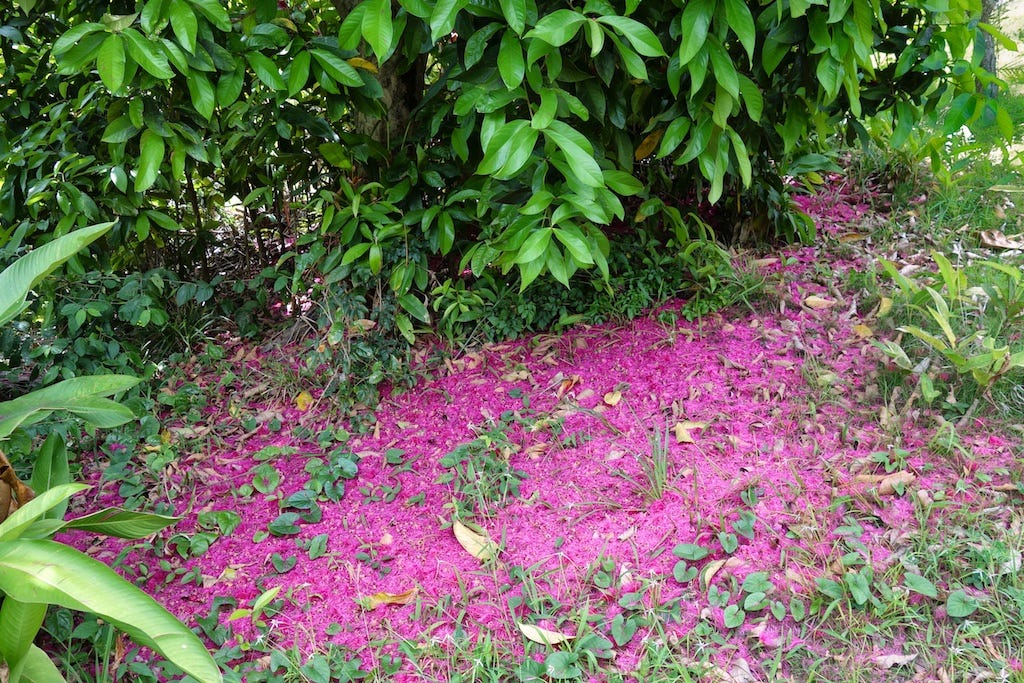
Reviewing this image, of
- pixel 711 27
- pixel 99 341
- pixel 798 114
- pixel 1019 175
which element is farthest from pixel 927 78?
pixel 99 341

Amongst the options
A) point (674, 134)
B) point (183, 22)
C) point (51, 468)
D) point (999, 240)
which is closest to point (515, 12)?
point (674, 134)

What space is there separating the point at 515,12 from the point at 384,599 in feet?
5.47

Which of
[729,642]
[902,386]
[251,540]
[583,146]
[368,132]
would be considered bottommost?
[251,540]

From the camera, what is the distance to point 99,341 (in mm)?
3145

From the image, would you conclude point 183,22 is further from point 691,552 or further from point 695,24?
point 691,552

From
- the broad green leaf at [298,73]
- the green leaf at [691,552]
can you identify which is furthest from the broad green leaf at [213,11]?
the green leaf at [691,552]

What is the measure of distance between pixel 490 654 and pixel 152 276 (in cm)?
221

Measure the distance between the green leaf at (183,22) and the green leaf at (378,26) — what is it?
20.0 inches

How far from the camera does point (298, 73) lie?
242 centimetres

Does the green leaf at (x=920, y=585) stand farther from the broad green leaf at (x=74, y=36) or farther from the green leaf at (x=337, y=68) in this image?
the broad green leaf at (x=74, y=36)

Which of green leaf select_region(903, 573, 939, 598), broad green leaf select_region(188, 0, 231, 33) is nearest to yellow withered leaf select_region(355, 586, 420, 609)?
green leaf select_region(903, 573, 939, 598)

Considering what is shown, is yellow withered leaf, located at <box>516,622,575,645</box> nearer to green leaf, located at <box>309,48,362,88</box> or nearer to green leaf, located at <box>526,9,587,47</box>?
green leaf, located at <box>526,9,587,47</box>

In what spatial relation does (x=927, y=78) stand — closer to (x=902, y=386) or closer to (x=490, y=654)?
(x=902, y=386)

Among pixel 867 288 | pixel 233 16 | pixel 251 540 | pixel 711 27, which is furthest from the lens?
pixel 867 288
